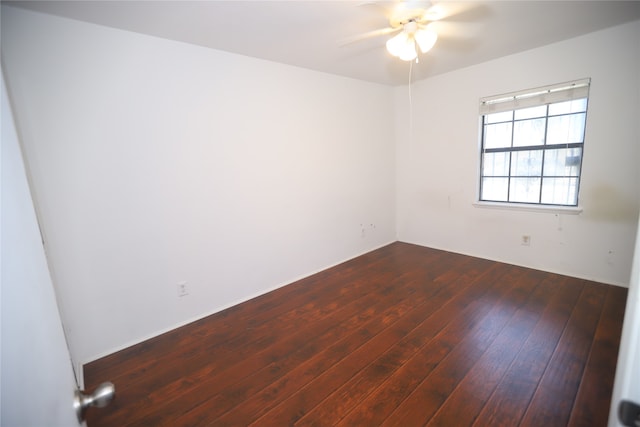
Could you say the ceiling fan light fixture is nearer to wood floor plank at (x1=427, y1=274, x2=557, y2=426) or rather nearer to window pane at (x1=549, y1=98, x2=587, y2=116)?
window pane at (x1=549, y1=98, x2=587, y2=116)

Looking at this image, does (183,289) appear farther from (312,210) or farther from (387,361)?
(387,361)

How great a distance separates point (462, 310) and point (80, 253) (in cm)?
319

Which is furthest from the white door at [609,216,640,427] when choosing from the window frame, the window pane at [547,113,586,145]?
the window pane at [547,113,586,145]

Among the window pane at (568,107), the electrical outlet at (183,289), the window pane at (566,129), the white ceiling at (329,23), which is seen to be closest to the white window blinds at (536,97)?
the window pane at (568,107)

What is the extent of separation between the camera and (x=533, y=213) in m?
3.31

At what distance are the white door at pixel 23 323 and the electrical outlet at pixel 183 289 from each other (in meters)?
2.05

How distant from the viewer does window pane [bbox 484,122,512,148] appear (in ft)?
11.5

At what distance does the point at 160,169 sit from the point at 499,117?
393 centimetres

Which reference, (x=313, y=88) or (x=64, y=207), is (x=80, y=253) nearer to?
(x=64, y=207)

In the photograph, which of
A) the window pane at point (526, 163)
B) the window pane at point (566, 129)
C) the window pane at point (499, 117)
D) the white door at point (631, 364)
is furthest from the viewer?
the window pane at point (499, 117)

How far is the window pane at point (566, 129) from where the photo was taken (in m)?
→ 2.96

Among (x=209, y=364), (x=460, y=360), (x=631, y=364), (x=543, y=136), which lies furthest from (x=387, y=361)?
(x=543, y=136)

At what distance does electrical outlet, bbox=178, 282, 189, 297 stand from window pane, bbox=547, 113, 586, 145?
421cm

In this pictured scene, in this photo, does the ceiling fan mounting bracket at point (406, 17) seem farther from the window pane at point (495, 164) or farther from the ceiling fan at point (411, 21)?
the window pane at point (495, 164)
